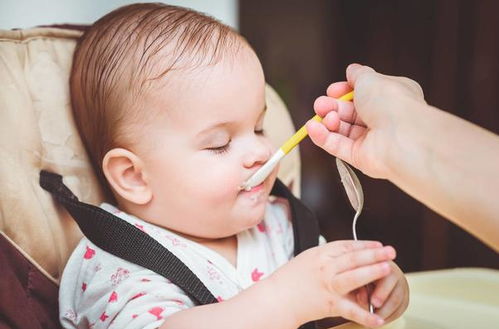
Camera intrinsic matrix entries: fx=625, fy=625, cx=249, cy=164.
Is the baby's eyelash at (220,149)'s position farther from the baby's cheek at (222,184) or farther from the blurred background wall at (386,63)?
the blurred background wall at (386,63)

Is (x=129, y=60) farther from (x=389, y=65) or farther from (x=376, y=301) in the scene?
(x=389, y=65)

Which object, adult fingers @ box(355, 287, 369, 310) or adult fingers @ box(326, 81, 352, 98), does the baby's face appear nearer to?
adult fingers @ box(326, 81, 352, 98)

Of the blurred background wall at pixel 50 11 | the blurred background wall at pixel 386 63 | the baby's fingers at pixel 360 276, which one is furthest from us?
the blurred background wall at pixel 386 63

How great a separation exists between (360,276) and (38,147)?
20.3 inches

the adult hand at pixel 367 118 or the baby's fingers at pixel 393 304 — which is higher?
the adult hand at pixel 367 118

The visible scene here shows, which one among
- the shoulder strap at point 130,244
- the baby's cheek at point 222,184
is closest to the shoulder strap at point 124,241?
the shoulder strap at point 130,244

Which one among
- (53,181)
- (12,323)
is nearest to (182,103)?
(53,181)

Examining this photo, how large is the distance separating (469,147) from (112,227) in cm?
47

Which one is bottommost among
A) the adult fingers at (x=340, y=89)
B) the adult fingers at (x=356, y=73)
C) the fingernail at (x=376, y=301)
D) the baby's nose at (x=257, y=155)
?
the fingernail at (x=376, y=301)

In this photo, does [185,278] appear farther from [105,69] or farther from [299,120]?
[299,120]

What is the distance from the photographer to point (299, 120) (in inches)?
79.8

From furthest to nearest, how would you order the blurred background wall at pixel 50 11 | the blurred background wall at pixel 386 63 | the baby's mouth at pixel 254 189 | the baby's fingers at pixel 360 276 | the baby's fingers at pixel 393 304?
the blurred background wall at pixel 386 63
the blurred background wall at pixel 50 11
the baby's mouth at pixel 254 189
the baby's fingers at pixel 393 304
the baby's fingers at pixel 360 276

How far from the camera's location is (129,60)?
0.90 m

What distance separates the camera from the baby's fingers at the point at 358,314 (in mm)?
679
